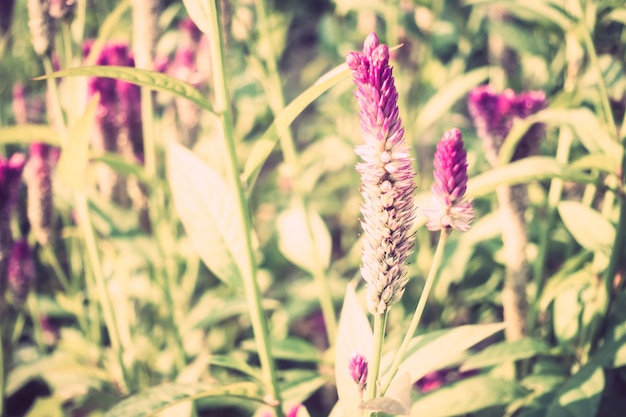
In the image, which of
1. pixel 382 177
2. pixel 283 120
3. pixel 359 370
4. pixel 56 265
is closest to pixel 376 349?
pixel 359 370

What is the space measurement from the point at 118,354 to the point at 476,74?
1.07 metres

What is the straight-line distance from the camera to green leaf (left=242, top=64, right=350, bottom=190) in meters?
0.63

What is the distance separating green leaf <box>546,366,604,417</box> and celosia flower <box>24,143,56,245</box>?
115 centimetres

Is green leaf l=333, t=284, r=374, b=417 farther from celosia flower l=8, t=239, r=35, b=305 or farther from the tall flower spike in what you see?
celosia flower l=8, t=239, r=35, b=305

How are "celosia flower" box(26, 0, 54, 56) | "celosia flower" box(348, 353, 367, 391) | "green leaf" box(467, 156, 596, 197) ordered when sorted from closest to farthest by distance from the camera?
"celosia flower" box(348, 353, 367, 391)
"green leaf" box(467, 156, 596, 197)
"celosia flower" box(26, 0, 54, 56)

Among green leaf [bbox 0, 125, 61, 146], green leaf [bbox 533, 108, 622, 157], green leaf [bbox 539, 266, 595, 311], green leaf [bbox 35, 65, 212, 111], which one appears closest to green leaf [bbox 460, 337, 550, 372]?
green leaf [bbox 539, 266, 595, 311]

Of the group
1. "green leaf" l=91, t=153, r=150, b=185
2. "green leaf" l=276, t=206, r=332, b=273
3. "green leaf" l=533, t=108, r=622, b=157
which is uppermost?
"green leaf" l=91, t=153, r=150, b=185

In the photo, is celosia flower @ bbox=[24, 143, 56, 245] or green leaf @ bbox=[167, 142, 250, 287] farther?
celosia flower @ bbox=[24, 143, 56, 245]

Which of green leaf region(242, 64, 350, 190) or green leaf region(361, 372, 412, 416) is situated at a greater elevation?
green leaf region(242, 64, 350, 190)

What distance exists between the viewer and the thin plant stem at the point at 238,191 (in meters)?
0.68

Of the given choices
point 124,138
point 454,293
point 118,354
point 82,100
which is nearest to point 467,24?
point 454,293

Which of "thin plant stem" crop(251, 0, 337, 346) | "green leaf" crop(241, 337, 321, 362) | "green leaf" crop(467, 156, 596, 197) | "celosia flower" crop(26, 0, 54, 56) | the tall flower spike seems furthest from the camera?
"thin plant stem" crop(251, 0, 337, 346)

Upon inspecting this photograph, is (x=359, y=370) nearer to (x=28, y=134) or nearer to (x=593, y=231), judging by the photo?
(x=593, y=231)

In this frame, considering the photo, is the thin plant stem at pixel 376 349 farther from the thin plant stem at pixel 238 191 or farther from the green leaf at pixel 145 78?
the green leaf at pixel 145 78
